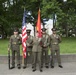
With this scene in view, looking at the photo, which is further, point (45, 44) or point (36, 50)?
point (45, 44)

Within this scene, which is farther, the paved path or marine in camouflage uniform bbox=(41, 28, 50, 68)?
marine in camouflage uniform bbox=(41, 28, 50, 68)

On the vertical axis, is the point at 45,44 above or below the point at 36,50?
above

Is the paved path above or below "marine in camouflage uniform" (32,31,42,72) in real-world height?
below

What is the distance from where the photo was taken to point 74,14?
98.7 ft

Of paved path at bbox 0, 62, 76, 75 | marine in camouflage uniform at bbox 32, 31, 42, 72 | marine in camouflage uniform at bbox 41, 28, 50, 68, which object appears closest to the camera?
paved path at bbox 0, 62, 76, 75

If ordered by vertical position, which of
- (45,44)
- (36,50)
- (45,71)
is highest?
(45,44)

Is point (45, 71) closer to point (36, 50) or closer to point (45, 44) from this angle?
point (36, 50)

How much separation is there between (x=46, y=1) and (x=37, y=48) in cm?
1775

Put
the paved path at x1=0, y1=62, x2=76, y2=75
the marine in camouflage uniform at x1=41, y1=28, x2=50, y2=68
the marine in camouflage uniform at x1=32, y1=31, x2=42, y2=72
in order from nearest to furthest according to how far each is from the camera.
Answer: the paved path at x1=0, y1=62, x2=76, y2=75
the marine in camouflage uniform at x1=32, y1=31, x2=42, y2=72
the marine in camouflage uniform at x1=41, y1=28, x2=50, y2=68

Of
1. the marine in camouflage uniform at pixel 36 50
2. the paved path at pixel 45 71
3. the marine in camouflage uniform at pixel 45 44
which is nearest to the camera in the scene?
the paved path at pixel 45 71

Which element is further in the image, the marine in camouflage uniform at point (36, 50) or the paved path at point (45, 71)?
the marine in camouflage uniform at point (36, 50)

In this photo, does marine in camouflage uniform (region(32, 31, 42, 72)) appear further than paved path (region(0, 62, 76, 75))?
Yes

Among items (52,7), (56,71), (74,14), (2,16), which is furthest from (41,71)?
(2,16)

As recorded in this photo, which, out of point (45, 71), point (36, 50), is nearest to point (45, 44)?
point (36, 50)
